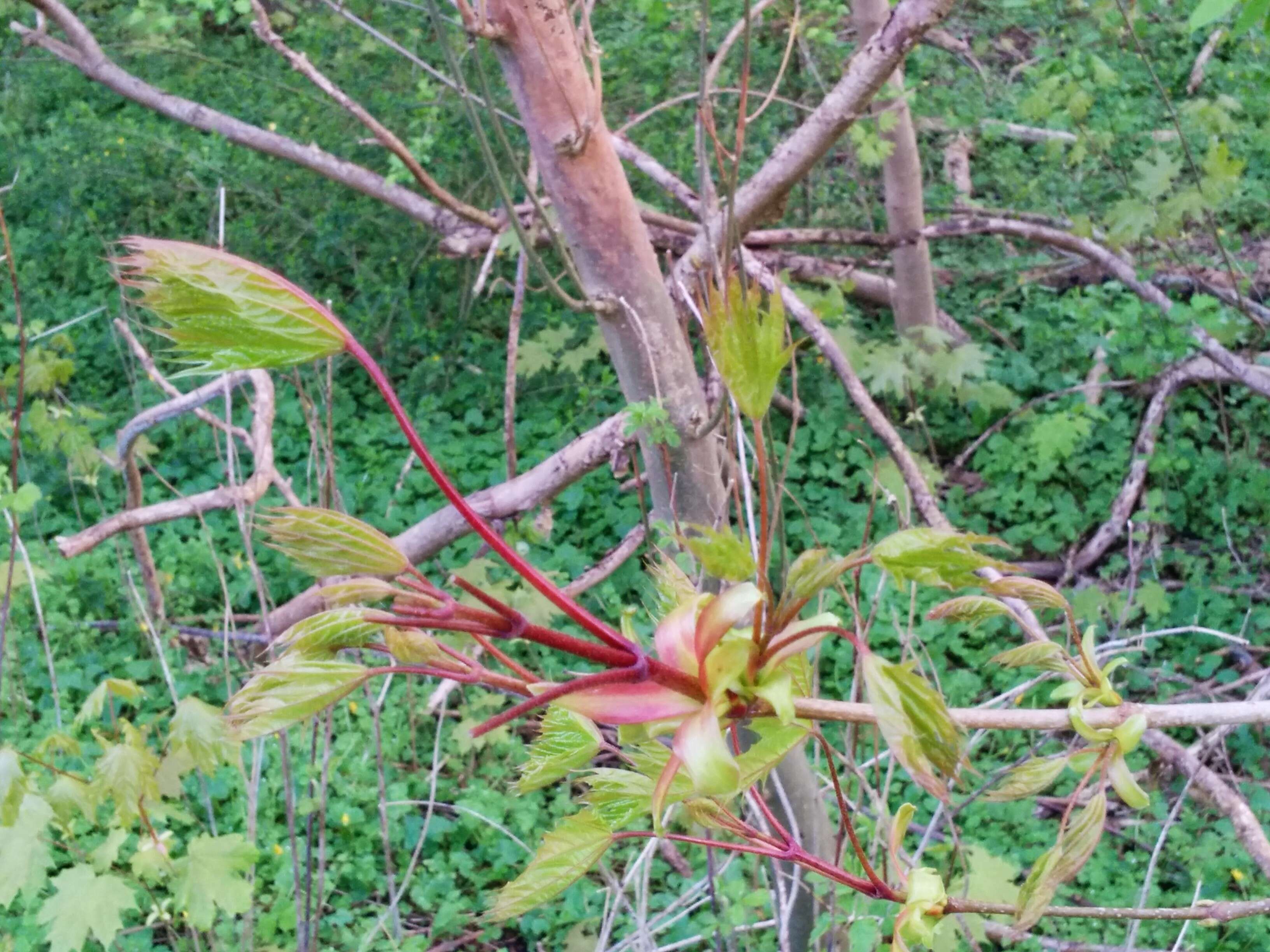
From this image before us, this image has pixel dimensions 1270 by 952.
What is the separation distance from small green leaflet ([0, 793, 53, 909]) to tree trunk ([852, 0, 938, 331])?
326 centimetres

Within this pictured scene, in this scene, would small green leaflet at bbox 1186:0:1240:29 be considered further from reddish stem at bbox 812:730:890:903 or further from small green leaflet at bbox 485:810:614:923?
small green leaflet at bbox 485:810:614:923

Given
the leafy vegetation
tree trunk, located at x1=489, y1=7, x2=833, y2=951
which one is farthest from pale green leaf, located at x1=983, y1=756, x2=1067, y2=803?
tree trunk, located at x1=489, y1=7, x2=833, y2=951

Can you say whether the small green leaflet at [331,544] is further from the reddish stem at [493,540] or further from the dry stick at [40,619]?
the dry stick at [40,619]

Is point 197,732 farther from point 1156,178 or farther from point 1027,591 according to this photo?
point 1156,178

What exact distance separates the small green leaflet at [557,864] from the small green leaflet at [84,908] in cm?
167

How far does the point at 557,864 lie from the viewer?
71 centimetres

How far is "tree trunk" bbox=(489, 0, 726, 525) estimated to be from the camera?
145 centimetres

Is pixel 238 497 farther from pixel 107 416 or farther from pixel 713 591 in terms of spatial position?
pixel 107 416

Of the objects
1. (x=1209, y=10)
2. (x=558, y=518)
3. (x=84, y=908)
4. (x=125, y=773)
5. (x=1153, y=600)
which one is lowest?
(x=1153, y=600)

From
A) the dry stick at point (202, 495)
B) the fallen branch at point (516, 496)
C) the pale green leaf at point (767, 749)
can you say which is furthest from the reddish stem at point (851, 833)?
the dry stick at point (202, 495)

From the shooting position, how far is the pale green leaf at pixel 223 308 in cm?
49

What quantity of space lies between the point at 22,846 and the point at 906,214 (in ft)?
11.1

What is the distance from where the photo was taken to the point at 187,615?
379 centimetres

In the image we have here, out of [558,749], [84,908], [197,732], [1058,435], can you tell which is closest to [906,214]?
[1058,435]
